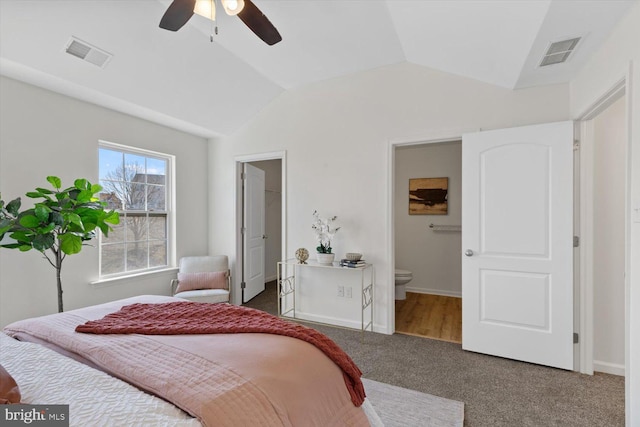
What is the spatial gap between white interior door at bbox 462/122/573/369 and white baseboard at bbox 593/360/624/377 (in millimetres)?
213

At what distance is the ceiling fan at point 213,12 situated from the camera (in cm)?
177

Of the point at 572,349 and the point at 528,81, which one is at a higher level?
the point at 528,81

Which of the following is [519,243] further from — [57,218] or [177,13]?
[57,218]

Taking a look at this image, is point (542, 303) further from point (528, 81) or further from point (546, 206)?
point (528, 81)

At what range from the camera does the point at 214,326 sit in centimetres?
152

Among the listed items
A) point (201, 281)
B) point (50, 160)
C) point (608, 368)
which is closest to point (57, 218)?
point (50, 160)

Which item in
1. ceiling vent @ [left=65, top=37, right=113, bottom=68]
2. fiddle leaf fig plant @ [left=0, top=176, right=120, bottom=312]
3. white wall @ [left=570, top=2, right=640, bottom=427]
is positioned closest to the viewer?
white wall @ [left=570, top=2, right=640, bottom=427]

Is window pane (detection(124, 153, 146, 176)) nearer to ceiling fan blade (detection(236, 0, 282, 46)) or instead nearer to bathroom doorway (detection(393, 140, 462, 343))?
ceiling fan blade (detection(236, 0, 282, 46))

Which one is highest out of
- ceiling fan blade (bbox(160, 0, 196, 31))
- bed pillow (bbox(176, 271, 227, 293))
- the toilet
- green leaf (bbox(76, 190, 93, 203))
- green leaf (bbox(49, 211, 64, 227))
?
ceiling fan blade (bbox(160, 0, 196, 31))

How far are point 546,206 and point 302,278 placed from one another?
8.26 feet

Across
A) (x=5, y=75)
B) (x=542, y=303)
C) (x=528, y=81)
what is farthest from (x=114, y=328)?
(x=528, y=81)

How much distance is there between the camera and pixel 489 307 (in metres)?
2.71

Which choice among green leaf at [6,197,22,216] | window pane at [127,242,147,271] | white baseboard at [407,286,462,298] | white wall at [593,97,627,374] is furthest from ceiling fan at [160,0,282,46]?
white baseboard at [407,286,462,298]

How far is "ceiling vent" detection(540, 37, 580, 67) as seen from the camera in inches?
80.0
